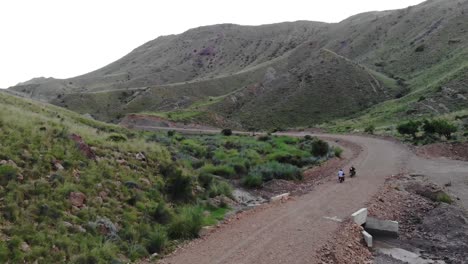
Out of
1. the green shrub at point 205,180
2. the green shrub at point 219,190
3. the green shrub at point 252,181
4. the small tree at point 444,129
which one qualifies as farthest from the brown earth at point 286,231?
the small tree at point 444,129

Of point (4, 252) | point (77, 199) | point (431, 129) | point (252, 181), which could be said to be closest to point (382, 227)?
point (252, 181)

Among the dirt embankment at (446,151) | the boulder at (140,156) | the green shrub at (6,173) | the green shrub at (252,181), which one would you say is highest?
the green shrub at (6,173)

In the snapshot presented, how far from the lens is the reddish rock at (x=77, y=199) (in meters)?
13.5

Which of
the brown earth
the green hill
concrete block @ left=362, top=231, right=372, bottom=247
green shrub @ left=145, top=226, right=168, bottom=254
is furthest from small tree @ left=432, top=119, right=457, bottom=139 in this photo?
green shrub @ left=145, top=226, right=168, bottom=254

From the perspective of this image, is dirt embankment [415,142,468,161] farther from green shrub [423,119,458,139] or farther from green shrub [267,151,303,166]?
green shrub [267,151,303,166]

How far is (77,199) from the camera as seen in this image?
13688 millimetres

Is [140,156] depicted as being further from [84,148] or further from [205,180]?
[205,180]

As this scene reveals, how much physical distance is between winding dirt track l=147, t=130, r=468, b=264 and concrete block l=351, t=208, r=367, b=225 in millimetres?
719

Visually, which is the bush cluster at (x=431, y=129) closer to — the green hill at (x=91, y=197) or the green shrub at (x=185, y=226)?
the green hill at (x=91, y=197)

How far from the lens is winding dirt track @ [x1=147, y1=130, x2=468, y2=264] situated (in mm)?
12406

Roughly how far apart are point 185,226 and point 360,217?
6.96 m

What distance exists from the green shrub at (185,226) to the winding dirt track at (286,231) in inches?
19.9

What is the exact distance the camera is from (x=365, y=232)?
15297 mm

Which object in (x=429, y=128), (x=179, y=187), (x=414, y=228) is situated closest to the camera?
(x=414, y=228)
